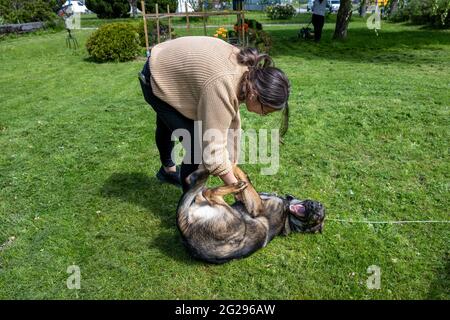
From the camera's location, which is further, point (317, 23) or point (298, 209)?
point (317, 23)

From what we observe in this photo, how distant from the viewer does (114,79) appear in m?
10.0

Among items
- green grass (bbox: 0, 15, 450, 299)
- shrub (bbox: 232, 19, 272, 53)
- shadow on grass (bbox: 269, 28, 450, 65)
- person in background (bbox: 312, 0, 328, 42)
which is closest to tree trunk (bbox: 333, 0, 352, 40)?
shadow on grass (bbox: 269, 28, 450, 65)

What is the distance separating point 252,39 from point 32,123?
878cm

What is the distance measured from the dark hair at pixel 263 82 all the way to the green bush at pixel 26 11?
21.7 meters

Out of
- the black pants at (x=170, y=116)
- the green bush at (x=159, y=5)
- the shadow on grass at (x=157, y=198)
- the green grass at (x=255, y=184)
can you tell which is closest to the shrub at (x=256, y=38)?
the green grass at (x=255, y=184)

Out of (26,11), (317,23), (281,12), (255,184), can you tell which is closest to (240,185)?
(255,184)

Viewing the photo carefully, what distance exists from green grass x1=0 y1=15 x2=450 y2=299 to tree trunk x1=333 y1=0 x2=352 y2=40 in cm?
686

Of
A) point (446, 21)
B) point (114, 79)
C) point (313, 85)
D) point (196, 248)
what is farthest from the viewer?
point (446, 21)

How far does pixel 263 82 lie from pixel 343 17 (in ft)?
46.6

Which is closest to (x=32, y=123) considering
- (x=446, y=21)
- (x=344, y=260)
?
(x=344, y=260)

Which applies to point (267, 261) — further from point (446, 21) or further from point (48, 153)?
point (446, 21)

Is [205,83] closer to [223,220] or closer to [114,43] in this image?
[223,220]

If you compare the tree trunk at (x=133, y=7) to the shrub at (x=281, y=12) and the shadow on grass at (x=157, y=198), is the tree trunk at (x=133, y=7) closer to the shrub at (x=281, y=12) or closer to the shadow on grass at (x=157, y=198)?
the shrub at (x=281, y=12)

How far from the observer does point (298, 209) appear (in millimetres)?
3686
